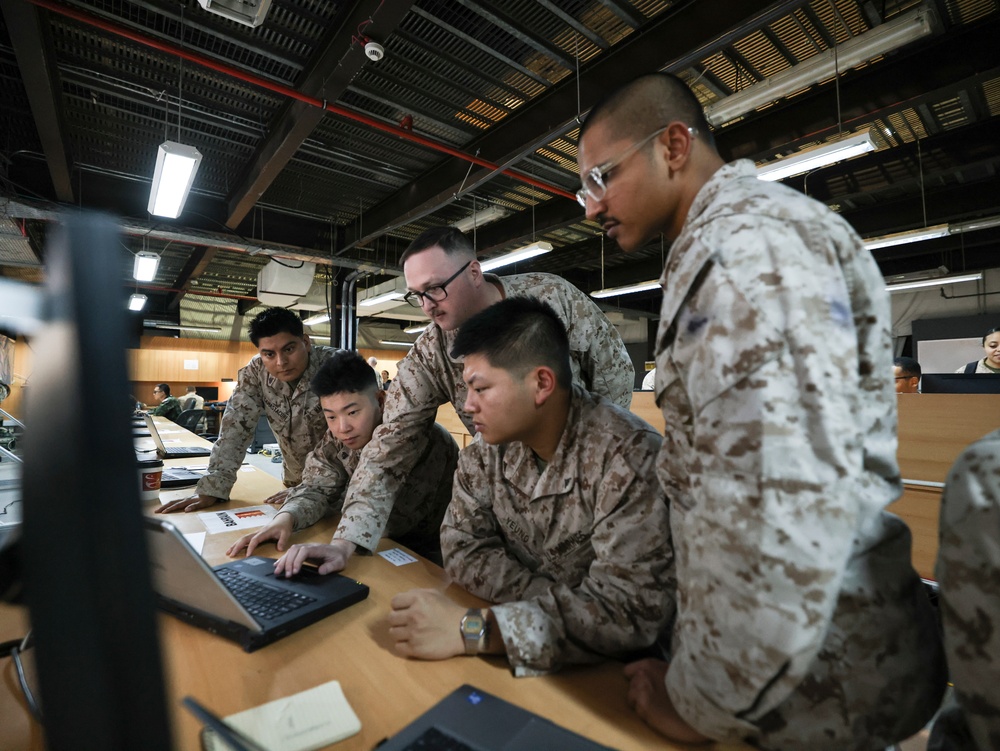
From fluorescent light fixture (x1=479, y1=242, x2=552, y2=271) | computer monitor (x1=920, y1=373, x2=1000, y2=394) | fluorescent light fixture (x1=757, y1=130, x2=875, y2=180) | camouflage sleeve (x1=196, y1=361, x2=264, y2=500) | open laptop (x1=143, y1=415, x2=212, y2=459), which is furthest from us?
fluorescent light fixture (x1=479, y1=242, x2=552, y2=271)

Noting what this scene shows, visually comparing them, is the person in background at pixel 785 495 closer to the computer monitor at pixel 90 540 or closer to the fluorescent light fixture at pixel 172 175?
the computer monitor at pixel 90 540

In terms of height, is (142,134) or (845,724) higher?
(142,134)

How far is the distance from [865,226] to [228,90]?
651cm

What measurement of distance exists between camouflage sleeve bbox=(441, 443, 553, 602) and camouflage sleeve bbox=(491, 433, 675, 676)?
18cm

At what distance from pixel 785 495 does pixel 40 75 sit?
13.6 feet

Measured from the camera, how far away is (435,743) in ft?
2.16

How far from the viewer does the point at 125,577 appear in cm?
27

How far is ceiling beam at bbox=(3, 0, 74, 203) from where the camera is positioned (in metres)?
2.49

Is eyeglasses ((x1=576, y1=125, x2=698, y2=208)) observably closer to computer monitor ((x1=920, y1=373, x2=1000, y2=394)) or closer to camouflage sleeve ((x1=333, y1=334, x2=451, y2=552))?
camouflage sleeve ((x1=333, y1=334, x2=451, y2=552))

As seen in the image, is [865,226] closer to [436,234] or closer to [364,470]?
[436,234]

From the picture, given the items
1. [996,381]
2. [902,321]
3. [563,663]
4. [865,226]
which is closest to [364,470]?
[563,663]

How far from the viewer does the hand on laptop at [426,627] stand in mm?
885

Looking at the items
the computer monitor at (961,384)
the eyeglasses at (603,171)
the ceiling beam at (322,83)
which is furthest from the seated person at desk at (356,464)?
the computer monitor at (961,384)

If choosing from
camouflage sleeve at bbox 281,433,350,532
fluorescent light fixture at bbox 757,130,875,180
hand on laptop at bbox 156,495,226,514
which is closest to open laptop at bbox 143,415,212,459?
hand on laptop at bbox 156,495,226,514
